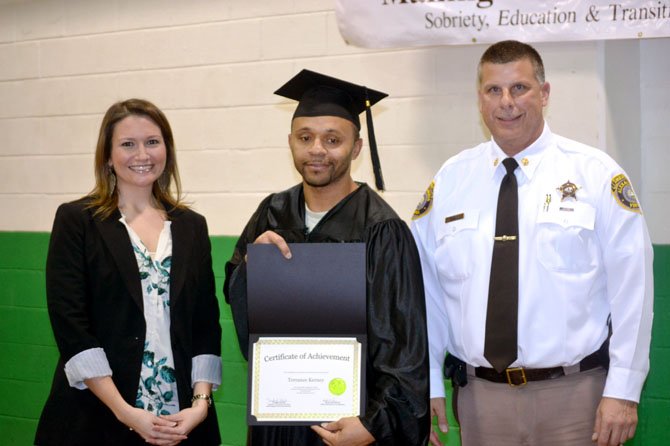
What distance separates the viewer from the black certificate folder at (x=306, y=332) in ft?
7.61

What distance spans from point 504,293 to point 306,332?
63 cm

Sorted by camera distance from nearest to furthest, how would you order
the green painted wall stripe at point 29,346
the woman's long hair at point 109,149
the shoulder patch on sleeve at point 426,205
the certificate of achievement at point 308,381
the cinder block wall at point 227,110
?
1. the certificate of achievement at point 308,381
2. the woman's long hair at point 109,149
3. the shoulder patch on sleeve at point 426,205
4. the cinder block wall at point 227,110
5. the green painted wall stripe at point 29,346

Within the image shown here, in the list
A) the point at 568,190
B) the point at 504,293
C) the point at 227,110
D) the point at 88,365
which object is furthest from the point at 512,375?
the point at 227,110

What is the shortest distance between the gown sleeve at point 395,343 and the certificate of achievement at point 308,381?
75 millimetres

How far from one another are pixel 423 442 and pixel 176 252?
0.99m

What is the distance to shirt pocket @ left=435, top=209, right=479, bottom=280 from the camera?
2.59m

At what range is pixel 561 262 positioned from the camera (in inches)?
97.4

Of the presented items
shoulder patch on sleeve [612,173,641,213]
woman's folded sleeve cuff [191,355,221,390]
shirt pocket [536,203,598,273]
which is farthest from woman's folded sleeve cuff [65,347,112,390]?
shoulder patch on sleeve [612,173,641,213]

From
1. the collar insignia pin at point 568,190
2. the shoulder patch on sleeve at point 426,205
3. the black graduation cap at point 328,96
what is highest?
Answer: the black graduation cap at point 328,96

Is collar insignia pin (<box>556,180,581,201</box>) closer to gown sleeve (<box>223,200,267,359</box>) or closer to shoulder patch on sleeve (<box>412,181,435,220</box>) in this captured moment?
shoulder patch on sleeve (<box>412,181,435,220</box>)

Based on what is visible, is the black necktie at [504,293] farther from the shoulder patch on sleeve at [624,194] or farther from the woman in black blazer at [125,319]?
the woman in black blazer at [125,319]

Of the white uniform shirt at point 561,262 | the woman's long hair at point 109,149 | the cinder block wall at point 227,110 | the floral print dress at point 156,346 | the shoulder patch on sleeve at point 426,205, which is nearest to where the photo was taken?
the white uniform shirt at point 561,262

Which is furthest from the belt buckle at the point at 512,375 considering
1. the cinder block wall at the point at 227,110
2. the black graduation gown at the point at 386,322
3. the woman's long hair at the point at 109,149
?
the cinder block wall at the point at 227,110

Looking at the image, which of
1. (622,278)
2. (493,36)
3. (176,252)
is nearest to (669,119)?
(493,36)
